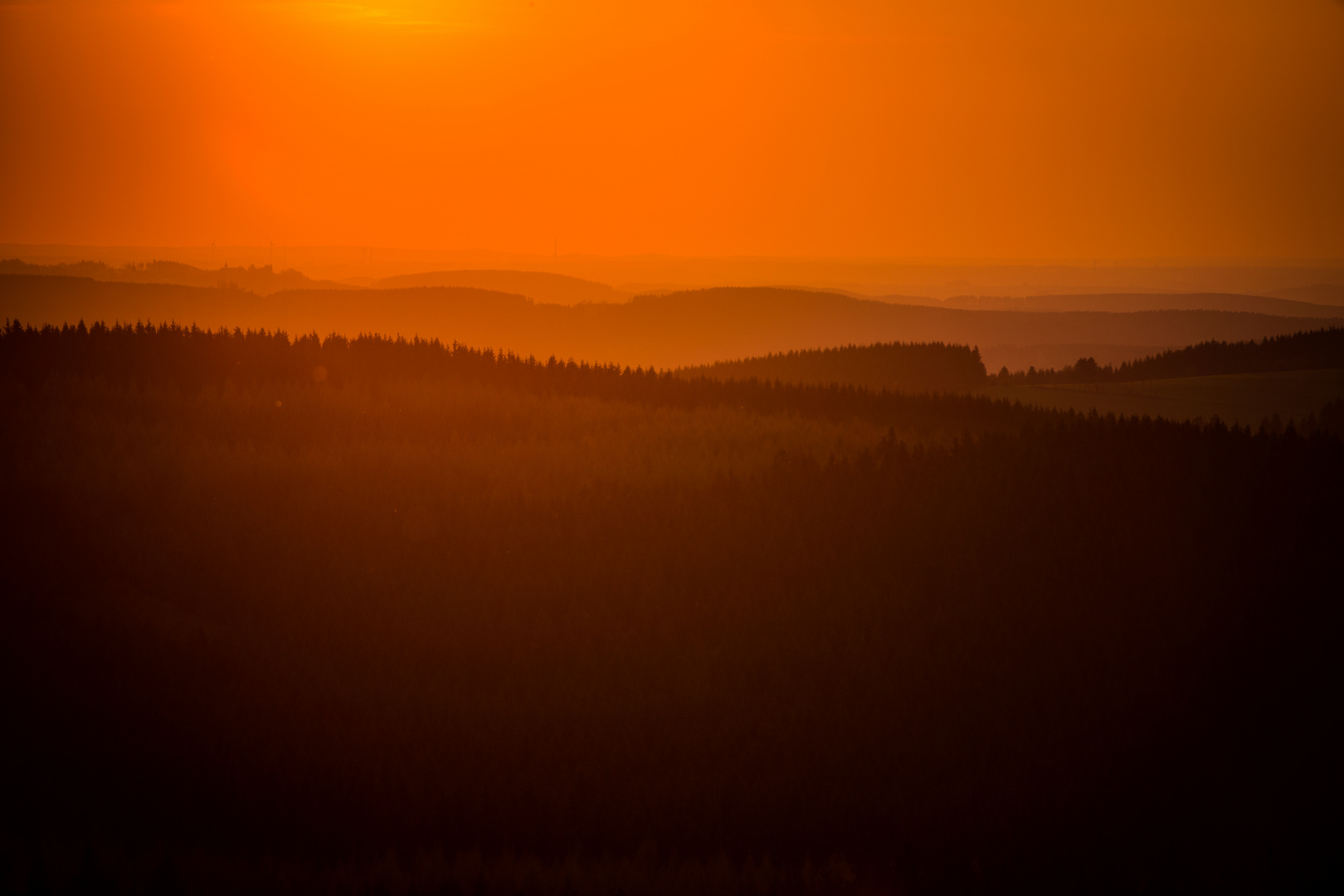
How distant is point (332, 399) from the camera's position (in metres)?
16.4

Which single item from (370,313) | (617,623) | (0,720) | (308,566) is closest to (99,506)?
(308,566)

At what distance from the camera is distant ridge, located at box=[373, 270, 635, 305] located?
83750mm

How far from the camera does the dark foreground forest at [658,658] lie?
6520 millimetres

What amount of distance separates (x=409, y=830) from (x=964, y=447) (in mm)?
9563

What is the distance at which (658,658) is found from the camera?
30.1 feet

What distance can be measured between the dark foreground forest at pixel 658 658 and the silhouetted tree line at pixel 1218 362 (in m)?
12.7

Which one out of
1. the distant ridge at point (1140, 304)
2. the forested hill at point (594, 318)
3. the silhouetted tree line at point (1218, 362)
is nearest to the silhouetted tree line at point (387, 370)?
the silhouetted tree line at point (1218, 362)

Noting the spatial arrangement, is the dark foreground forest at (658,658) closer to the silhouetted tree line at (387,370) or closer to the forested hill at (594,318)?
the silhouetted tree line at (387,370)

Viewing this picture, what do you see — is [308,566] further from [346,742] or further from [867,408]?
[867,408]

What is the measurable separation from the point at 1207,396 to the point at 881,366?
1093cm

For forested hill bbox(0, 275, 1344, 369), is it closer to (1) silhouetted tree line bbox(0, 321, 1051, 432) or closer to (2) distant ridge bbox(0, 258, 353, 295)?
(2) distant ridge bbox(0, 258, 353, 295)

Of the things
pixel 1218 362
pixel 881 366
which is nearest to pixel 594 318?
pixel 881 366

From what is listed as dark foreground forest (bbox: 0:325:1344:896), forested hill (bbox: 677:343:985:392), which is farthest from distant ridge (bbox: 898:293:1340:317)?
dark foreground forest (bbox: 0:325:1344:896)

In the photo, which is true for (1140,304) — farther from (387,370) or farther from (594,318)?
(387,370)
